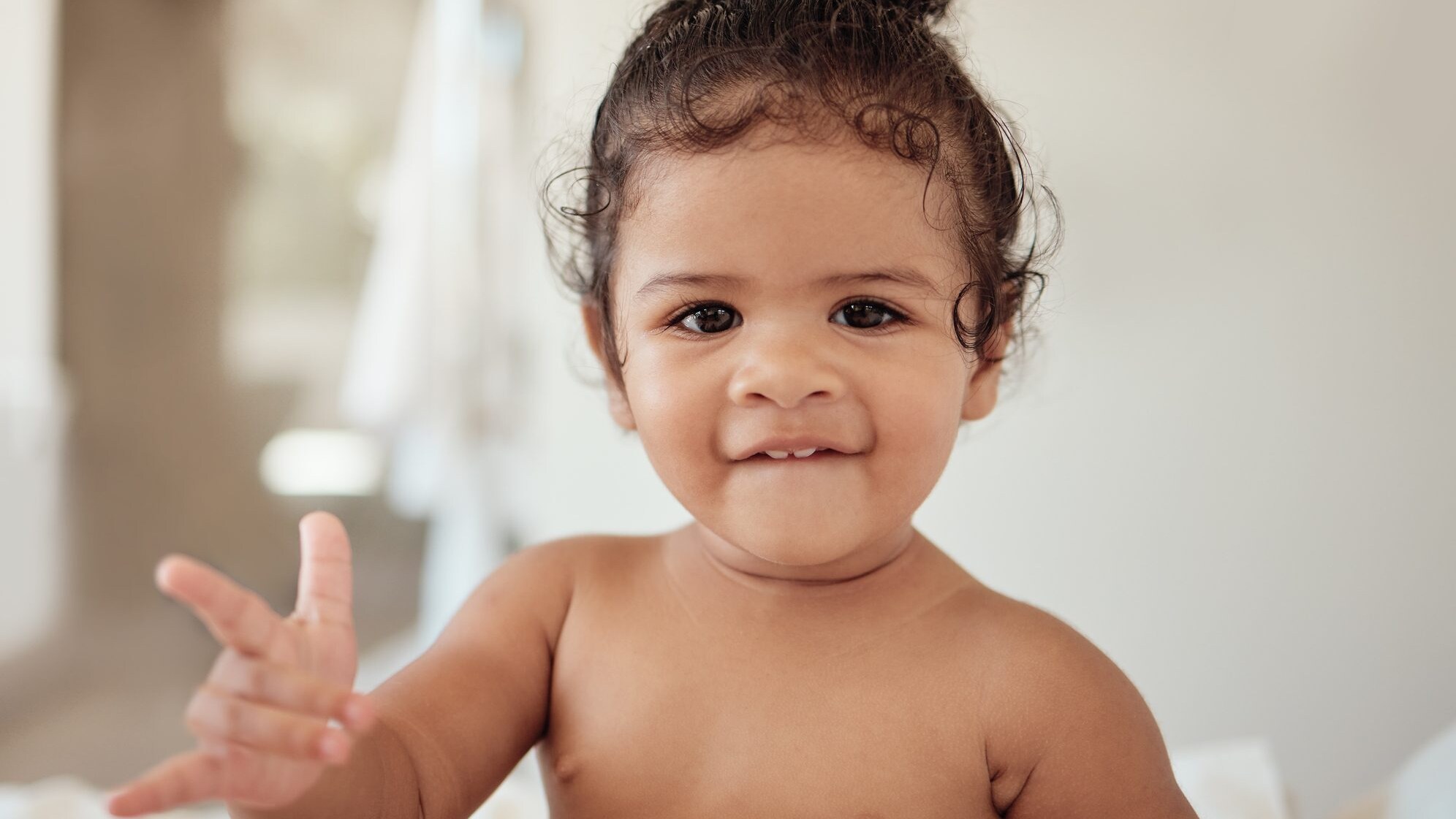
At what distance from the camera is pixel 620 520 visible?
185 centimetres

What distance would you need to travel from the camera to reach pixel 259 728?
0.55 metres

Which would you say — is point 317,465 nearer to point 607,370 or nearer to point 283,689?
point 607,370

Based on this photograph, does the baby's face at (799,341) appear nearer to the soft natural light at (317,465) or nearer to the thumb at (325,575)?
the thumb at (325,575)

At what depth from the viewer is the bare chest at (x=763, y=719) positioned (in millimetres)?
763

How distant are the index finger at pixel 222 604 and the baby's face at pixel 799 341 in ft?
0.92

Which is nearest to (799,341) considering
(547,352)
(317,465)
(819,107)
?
(819,107)

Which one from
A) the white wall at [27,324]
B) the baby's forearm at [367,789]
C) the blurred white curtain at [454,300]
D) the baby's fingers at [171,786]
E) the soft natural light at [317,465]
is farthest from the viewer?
the soft natural light at [317,465]

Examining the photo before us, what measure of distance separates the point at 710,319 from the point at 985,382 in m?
0.22

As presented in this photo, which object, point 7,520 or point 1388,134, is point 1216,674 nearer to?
point 1388,134

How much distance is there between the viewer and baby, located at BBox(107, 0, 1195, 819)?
725 mm

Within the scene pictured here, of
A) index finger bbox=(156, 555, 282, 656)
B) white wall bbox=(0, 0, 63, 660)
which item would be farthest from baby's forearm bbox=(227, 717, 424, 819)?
white wall bbox=(0, 0, 63, 660)

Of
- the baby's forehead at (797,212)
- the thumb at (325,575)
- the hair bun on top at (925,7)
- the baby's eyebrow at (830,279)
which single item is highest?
the hair bun on top at (925,7)

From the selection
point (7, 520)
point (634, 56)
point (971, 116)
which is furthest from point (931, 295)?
point (7, 520)

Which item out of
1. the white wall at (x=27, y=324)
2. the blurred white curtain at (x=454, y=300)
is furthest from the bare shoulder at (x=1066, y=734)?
the white wall at (x=27, y=324)
